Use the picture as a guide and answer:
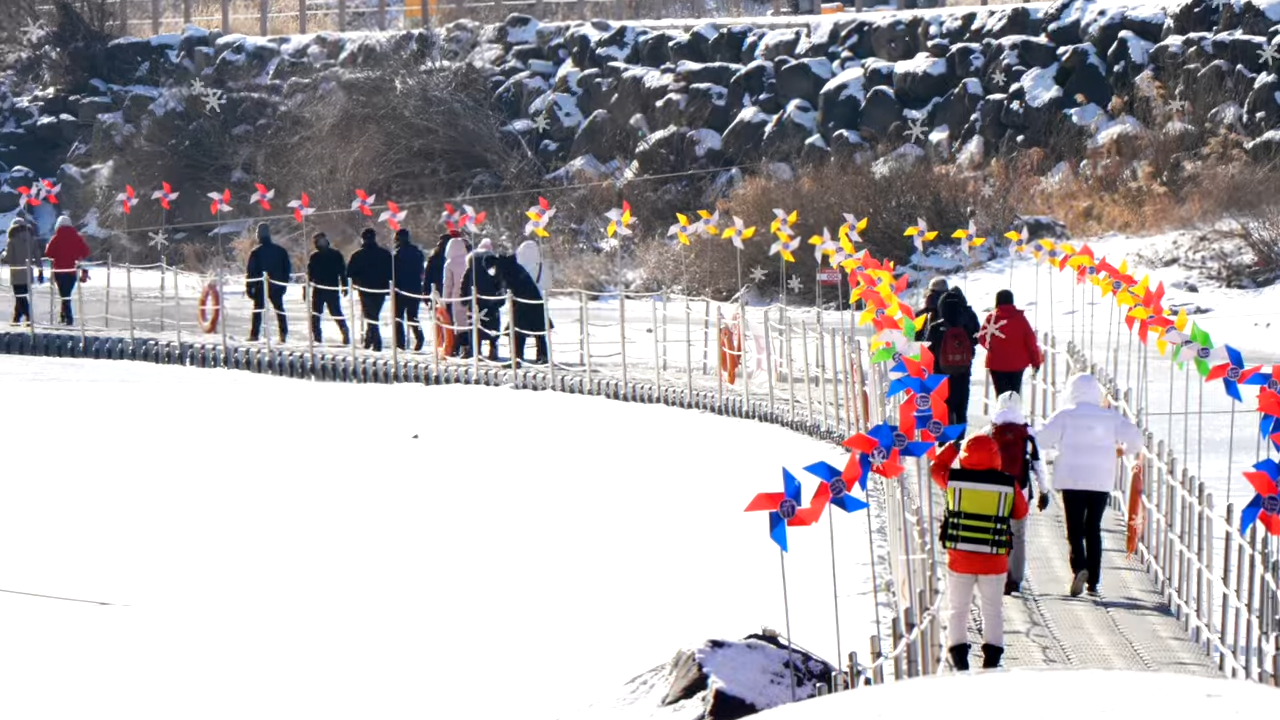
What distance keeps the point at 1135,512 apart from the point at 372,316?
12384 mm

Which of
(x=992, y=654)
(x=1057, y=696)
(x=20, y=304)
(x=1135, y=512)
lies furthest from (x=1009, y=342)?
(x=20, y=304)

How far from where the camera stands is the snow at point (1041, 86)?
31.5 metres

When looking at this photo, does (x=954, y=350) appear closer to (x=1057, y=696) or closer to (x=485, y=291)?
(x=485, y=291)

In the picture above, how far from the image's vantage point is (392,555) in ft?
43.3

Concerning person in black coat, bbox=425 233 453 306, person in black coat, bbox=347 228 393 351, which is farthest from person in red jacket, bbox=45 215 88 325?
person in black coat, bbox=425 233 453 306

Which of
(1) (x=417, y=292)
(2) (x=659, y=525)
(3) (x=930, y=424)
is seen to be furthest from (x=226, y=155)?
(3) (x=930, y=424)

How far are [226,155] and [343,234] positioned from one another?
5.23 metres

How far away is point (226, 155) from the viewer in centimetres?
3941

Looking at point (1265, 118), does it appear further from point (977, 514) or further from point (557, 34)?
point (977, 514)

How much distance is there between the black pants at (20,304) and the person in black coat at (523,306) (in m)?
7.32

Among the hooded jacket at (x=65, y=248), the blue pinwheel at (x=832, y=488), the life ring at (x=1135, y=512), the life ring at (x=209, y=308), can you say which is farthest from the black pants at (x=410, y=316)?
the blue pinwheel at (x=832, y=488)

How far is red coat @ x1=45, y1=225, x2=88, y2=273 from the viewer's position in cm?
2467

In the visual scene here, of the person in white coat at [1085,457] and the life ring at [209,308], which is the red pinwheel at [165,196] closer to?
the life ring at [209,308]

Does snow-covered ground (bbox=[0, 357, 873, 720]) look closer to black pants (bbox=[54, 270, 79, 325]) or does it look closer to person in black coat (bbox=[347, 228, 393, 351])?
person in black coat (bbox=[347, 228, 393, 351])
